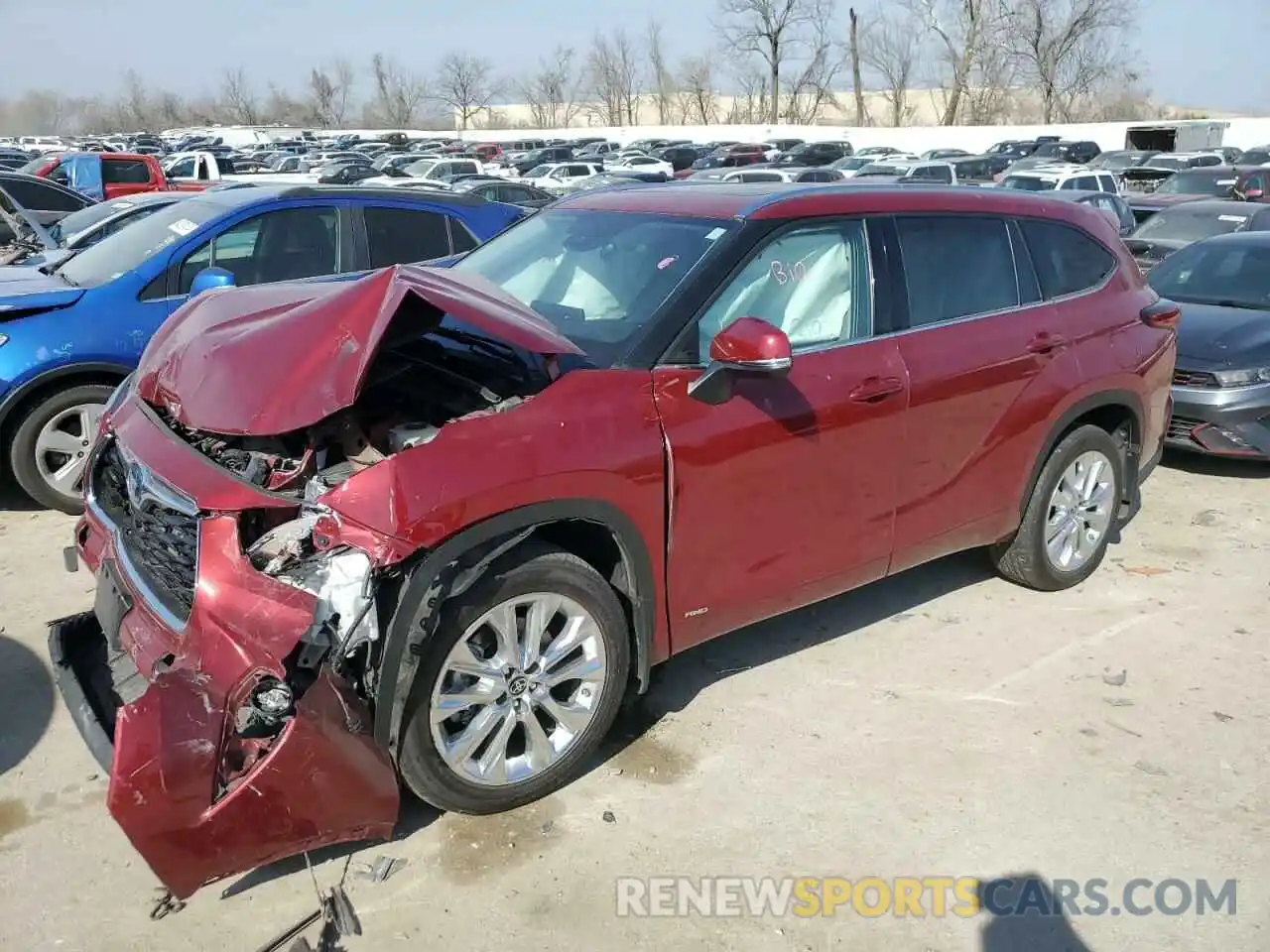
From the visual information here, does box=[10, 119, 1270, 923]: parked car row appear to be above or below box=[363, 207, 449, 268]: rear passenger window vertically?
below

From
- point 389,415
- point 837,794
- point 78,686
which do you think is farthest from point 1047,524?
point 78,686

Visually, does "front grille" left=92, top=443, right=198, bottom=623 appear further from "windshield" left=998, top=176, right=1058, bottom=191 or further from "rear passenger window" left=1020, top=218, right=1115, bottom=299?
"windshield" left=998, top=176, right=1058, bottom=191

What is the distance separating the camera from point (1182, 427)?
700 centimetres

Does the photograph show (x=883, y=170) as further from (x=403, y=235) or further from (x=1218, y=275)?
(x=403, y=235)

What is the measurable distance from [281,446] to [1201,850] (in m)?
3.16

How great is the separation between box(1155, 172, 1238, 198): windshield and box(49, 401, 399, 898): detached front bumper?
19.1m

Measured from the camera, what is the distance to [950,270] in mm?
4277

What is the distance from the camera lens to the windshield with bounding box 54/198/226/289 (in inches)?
237

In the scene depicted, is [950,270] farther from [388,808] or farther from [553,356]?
[388,808]

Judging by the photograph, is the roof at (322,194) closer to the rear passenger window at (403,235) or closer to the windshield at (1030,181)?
the rear passenger window at (403,235)

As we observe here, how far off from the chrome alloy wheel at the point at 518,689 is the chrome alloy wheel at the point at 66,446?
11.8 ft

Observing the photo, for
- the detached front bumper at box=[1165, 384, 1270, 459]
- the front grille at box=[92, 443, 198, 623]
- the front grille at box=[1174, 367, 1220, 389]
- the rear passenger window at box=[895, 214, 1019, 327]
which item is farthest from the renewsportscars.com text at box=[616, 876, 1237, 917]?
the front grille at box=[1174, 367, 1220, 389]

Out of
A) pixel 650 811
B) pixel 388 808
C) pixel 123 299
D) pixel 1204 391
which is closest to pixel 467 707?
pixel 388 808

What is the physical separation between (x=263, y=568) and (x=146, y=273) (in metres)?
3.84
